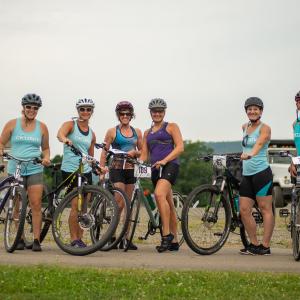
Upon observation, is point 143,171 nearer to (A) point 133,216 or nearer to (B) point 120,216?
(A) point 133,216

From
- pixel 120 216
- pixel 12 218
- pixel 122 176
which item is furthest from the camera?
pixel 122 176

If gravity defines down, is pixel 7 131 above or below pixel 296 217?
above

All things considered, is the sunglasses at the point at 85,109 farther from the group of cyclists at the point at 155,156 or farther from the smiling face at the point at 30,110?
the smiling face at the point at 30,110

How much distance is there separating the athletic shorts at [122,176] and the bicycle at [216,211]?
1.11 m

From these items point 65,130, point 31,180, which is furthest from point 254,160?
point 31,180

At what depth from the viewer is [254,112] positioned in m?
11.4

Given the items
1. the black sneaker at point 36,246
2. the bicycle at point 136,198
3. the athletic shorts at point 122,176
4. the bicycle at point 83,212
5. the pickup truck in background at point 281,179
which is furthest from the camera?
the pickup truck in background at point 281,179

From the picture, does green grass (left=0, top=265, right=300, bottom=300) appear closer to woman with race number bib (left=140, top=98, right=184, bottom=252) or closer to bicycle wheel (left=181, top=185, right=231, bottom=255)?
bicycle wheel (left=181, top=185, right=231, bottom=255)

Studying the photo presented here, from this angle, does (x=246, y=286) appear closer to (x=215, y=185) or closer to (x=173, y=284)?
(x=173, y=284)

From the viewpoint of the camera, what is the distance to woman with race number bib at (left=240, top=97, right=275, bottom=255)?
1141cm

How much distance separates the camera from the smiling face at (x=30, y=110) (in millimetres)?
11289

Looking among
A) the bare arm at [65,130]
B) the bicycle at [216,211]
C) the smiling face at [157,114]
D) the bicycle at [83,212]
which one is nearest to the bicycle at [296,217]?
the bicycle at [216,211]

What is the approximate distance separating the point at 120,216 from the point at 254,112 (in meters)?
2.18

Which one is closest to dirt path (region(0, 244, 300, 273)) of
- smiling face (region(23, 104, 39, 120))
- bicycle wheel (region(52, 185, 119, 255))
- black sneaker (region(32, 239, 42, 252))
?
black sneaker (region(32, 239, 42, 252))
